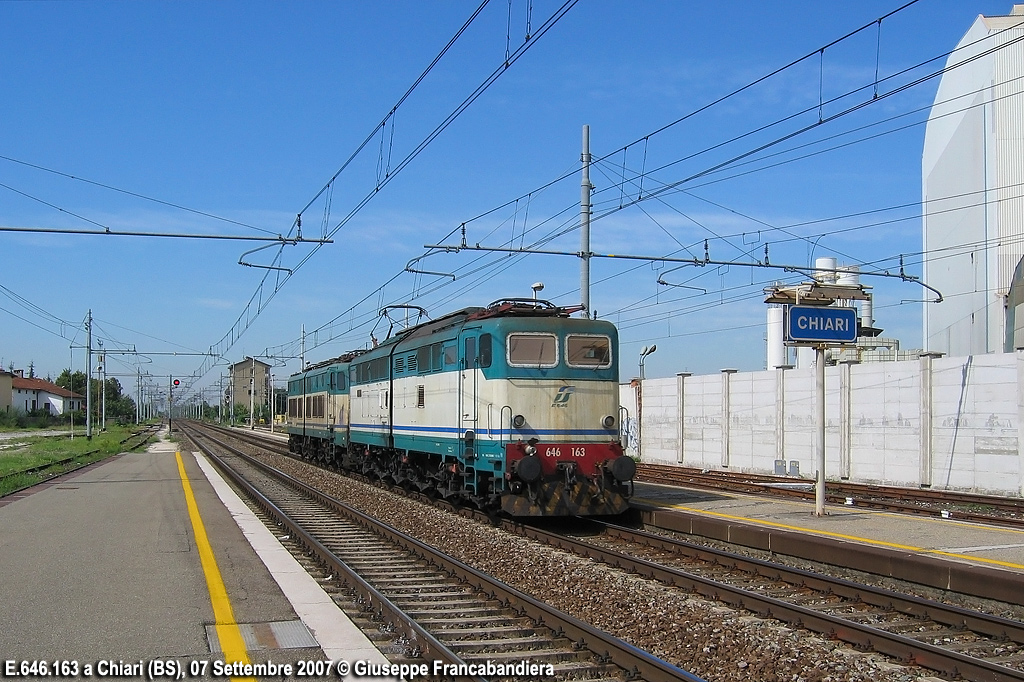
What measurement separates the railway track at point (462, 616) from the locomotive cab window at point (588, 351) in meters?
4.28

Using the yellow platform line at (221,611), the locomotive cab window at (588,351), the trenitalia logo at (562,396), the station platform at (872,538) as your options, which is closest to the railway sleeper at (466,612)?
the yellow platform line at (221,611)

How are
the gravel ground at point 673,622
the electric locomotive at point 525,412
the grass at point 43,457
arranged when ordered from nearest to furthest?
the gravel ground at point 673,622, the electric locomotive at point 525,412, the grass at point 43,457

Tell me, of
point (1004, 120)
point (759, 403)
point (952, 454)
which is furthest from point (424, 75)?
point (1004, 120)

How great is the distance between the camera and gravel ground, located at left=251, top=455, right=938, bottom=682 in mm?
7176

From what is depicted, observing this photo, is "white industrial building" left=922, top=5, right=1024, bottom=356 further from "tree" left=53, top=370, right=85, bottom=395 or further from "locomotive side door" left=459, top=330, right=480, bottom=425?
"tree" left=53, top=370, right=85, bottom=395

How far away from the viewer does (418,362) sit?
19.1 meters

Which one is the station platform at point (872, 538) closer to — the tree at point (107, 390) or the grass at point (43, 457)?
the grass at point (43, 457)

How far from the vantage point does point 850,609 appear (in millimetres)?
9297

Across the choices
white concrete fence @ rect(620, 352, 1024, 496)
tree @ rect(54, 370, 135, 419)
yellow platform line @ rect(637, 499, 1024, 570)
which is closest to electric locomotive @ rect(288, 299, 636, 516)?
yellow platform line @ rect(637, 499, 1024, 570)

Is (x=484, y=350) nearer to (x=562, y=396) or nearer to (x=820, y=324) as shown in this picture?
(x=562, y=396)

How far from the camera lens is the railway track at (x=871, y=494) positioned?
1616 centimetres

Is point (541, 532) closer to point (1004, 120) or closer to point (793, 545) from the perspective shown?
point (793, 545)

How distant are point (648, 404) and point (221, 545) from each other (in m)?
22.2

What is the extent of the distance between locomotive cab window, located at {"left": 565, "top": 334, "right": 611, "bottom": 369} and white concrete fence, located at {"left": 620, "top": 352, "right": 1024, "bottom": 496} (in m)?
8.35
